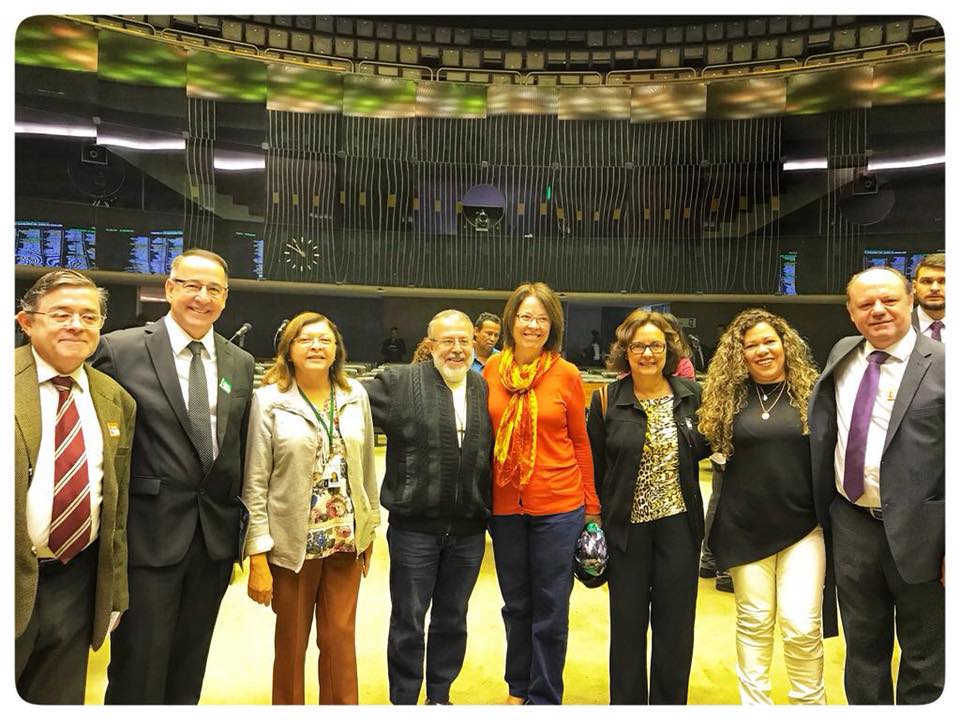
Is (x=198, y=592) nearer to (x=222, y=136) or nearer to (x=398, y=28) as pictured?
(x=398, y=28)

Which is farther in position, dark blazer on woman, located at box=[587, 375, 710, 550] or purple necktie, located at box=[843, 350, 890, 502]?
dark blazer on woman, located at box=[587, 375, 710, 550]

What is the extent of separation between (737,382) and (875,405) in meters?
0.48

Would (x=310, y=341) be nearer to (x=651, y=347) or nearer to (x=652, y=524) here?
(x=651, y=347)

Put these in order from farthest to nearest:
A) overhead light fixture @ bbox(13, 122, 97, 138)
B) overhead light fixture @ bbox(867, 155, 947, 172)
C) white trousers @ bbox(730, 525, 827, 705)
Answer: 1. overhead light fixture @ bbox(13, 122, 97, 138)
2. overhead light fixture @ bbox(867, 155, 947, 172)
3. white trousers @ bbox(730, 525, 827, 705)

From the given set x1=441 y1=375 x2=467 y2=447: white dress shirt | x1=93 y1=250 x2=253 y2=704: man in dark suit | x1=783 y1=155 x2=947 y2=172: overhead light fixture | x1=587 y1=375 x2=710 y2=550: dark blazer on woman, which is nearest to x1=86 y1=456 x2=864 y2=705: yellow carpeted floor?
x1=93 y1=250 x2=253 y2=704: man in dark suit

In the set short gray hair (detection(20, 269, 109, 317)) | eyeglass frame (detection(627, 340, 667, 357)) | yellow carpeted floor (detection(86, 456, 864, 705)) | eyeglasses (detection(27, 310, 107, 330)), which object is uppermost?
short gray hair (detection(20, 269, 109, 317))

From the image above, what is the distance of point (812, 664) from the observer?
227cm

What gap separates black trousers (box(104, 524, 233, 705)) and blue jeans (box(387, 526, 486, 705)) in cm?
66

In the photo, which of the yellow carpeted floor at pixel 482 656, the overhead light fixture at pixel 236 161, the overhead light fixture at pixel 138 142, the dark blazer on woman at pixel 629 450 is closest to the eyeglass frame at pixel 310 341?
the dark blazer on woman at pixel 629 450

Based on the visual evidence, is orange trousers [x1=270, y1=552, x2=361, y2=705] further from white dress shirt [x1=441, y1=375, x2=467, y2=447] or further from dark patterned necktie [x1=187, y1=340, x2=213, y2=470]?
white dress shirt [x1=441, y1=375, x2=467, y2=447]

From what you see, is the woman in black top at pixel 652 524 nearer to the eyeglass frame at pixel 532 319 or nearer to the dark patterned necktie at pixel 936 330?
the eyeglass frame at pixel 532 319

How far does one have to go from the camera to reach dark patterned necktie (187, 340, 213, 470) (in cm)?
205
